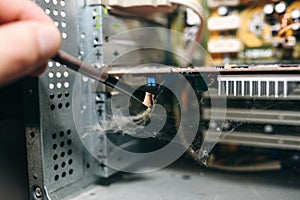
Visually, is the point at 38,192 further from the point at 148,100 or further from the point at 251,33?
the point at 251,33

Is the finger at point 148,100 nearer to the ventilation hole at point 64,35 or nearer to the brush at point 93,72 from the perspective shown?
the brush at point 93,72

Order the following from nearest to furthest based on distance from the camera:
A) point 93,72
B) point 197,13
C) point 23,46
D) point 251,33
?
1. point 23,46
2. point 93,72
3. point 197,13
4. point 251,33

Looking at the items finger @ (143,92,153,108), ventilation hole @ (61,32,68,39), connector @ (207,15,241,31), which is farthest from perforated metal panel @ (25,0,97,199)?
connector @ (207,15,241,31)

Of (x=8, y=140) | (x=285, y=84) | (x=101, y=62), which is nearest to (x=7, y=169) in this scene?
(x=8, y=140)

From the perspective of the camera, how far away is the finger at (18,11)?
370 millimetres

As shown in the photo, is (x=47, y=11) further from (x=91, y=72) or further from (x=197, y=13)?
(x=197, y=13)

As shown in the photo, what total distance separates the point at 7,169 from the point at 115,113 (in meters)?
0.27

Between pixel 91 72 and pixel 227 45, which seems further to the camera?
pixel 227 45

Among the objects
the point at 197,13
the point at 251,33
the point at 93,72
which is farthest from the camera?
the point at 251,33

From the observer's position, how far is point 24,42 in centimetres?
32

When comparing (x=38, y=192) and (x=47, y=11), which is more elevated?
(x=47, y=11)

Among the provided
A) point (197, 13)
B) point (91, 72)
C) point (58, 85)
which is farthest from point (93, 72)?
point (197, 13)

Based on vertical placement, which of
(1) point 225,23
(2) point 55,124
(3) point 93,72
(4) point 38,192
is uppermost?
(1) point 225,23

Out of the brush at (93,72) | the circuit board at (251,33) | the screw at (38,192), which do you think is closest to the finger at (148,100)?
the brush at (93,72)
